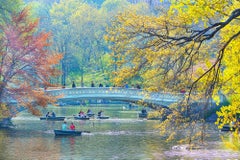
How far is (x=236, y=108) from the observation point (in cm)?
1758

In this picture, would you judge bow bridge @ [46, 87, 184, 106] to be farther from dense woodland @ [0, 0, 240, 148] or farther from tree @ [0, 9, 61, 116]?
tree @ [0, 9, 61, 116]

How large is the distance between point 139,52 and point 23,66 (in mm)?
26402

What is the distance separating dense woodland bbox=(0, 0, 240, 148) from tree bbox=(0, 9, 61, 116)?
2.7 inches

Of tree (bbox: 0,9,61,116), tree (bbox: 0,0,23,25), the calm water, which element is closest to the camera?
the calm water

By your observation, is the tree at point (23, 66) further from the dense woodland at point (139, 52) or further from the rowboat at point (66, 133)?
the rowboat at point (66, 133)

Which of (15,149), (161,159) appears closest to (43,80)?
(15,149)

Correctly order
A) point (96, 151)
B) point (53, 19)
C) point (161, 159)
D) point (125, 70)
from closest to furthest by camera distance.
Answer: point (125, 70) → point (161, 159) → point (96, 151) → point (53, 19)

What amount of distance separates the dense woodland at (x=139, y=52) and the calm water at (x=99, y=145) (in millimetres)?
1857

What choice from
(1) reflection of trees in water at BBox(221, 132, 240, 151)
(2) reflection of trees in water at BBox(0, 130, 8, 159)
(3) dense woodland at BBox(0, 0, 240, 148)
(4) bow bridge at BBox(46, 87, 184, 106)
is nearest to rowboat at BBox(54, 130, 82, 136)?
(3) dense woodland at BBox(0, 0, 240, 148)

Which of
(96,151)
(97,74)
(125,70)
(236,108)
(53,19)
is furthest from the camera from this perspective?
(53,19)

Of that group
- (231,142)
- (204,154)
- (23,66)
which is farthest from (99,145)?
(23,66)

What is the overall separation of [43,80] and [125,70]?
86.9 feet

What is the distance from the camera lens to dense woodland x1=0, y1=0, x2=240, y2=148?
1423 centimetres

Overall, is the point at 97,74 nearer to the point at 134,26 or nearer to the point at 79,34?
the point at 79,34
